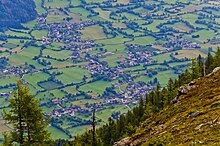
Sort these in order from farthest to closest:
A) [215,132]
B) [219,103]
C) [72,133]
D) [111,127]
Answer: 1. [72,133]
2. [111,127]
3. [219,103]
4. [215,132]

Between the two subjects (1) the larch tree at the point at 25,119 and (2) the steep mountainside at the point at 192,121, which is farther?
(1) the larch tree at the point at 25,119

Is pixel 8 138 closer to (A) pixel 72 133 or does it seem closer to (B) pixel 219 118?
(B) pixel 219 118

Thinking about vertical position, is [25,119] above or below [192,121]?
below

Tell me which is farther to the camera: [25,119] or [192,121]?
[25,119]

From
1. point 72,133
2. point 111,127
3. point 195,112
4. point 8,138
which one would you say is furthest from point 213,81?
point 72,133
